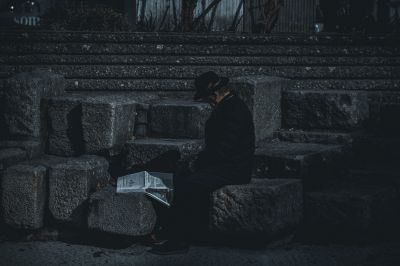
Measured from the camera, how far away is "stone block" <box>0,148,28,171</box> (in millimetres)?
6676

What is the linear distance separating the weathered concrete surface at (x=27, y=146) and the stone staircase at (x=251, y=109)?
28 millimetres

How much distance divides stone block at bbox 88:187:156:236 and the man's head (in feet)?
3.33

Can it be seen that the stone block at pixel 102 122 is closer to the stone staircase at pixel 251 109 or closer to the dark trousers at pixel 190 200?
the stone staircase at pixel 251 109

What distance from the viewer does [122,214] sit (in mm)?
6199

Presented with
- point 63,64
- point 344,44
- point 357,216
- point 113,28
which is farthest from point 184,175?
point 113,28

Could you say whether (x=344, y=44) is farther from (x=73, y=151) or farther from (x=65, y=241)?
(x=65, y=241)

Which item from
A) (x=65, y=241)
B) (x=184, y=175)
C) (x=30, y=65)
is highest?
(x=30, y=65)

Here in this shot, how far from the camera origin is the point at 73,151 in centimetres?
718

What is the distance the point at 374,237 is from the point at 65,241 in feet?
9.06

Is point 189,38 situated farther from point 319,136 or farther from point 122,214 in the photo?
point 122,214

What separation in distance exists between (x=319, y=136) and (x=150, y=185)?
2.16 m

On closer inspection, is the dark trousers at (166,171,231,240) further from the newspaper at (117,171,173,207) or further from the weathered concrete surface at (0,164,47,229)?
the weathered concrete surface at (0,164,47,229)

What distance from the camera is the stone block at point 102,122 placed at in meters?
6.82

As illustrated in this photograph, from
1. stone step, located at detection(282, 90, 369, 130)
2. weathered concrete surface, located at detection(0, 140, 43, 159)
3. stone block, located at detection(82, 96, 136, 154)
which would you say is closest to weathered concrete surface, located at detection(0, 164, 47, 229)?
weathered concrete surface, located at detection(0, 140, 43, 159)
